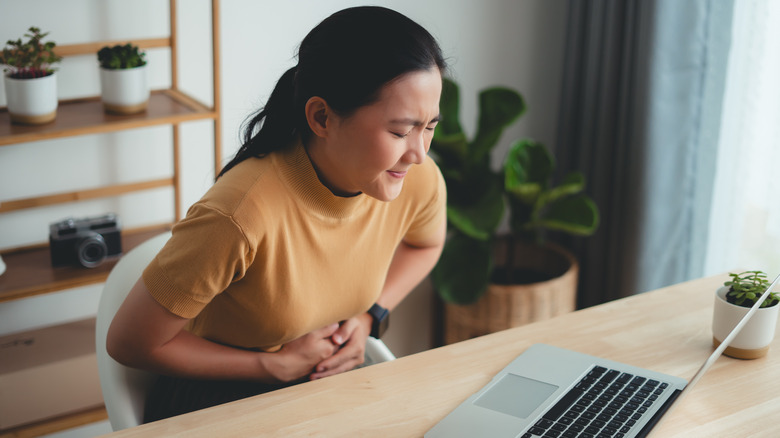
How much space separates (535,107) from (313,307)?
5.51ft

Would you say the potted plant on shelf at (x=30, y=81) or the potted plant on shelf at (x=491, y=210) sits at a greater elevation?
the potted plant on shelf at (x=30, y=81)

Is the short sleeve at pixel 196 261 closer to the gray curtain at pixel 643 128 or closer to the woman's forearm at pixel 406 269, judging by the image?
the woman's forearm at pixel 406 269

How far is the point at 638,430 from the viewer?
1.03 m

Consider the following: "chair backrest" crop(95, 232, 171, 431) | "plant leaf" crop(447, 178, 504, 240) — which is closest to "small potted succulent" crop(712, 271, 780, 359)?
"chair backrest" crop(95, 232, 171, 431)

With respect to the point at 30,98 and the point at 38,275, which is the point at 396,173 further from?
the point at 38,275

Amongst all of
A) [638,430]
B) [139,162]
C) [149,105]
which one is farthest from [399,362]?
[139,162]

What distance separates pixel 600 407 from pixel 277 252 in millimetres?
534

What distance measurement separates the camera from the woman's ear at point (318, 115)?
1199mm

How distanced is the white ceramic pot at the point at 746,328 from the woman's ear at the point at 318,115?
674 mm

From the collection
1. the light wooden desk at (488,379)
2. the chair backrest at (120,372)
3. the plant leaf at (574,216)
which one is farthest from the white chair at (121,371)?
the plant leaf at (574,216)

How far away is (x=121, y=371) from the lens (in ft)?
4.22

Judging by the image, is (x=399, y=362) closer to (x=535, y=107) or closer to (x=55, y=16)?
(x=55, y=16)

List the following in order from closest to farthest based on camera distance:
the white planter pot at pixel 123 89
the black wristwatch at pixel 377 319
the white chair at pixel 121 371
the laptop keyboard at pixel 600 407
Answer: the laptop keyboard at pixel 600 407
the white chair at pixel 121 371
the black wristwatch at pixel 377 319
the white planter pot at pixel 123 89

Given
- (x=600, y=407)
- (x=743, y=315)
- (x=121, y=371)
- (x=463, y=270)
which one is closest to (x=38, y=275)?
(x=121, y=371)
